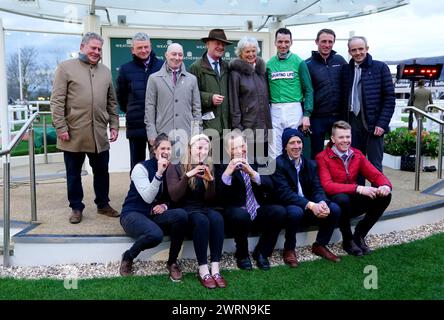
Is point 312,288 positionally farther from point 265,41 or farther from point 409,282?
point 265,41

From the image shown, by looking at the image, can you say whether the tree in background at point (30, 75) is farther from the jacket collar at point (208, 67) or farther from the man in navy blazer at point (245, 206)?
the man in navy blazer at point (245, 206)

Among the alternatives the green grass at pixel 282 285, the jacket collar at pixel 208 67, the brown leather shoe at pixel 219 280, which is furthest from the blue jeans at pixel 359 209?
the jacket collar at pixel 208 67

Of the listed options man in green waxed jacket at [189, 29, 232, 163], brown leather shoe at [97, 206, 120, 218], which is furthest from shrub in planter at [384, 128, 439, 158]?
brown leather shoe at [97, 206, 120, 218]

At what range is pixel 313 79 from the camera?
5.00 meters

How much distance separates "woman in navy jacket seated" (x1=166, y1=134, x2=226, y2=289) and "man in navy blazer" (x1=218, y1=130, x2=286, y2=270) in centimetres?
16

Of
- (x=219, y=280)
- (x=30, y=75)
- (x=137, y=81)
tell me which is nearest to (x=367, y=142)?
(x=219, y=280)

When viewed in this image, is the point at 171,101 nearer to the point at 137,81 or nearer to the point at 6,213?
the point at 137,81

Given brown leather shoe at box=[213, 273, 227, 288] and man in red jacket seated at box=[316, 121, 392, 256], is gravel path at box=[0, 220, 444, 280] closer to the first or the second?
man in red jacket seated at box=[316, 121, 392, 256]

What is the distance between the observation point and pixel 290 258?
4.18 metres

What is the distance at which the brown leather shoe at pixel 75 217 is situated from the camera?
4.55 metres

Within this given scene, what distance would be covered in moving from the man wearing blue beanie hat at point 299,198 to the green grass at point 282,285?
0.21 meters

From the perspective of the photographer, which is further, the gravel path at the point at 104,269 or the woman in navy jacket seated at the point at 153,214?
the gravel path at the point at 104,269

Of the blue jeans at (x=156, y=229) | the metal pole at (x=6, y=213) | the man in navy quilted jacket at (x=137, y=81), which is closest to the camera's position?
the blue jeans at (x=156, y=229)
